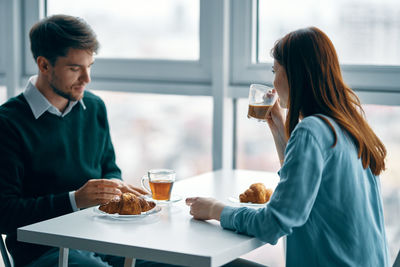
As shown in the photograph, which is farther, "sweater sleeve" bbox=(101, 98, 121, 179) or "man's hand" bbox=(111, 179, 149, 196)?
"sweater sleeve" bbox=(101, 98, 121, 179)

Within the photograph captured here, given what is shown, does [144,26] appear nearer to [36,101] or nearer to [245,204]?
[36,101]

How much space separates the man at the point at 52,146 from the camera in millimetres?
1638

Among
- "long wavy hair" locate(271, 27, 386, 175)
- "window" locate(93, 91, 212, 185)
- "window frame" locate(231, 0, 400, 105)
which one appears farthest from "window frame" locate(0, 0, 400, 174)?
"long wavy hair" locate(271, 27, 386, 175)

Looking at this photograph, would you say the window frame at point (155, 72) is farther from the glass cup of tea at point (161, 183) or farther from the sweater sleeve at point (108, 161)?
the glass cup of tea at point (161, 183)

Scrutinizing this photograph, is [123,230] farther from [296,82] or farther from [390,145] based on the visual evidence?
[390,145]

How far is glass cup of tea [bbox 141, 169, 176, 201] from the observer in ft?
5.37

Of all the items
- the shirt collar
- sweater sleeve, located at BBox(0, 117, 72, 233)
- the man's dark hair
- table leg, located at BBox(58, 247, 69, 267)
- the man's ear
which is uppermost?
the man's dark hair

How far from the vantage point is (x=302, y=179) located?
1219mm

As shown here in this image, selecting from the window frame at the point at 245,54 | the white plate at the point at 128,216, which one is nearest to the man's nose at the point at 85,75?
the white plate at the point at 128,216

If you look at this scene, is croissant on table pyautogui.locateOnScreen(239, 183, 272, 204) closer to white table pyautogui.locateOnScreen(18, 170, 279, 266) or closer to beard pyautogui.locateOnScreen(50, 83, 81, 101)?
white table pyautogui.locateOnScreen(18, 170, 279, 266)

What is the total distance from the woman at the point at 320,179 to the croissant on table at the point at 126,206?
0.18 m

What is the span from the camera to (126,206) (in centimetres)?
147

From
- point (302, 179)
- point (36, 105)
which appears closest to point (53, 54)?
point (36, 105)

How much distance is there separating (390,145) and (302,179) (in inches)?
47.2
